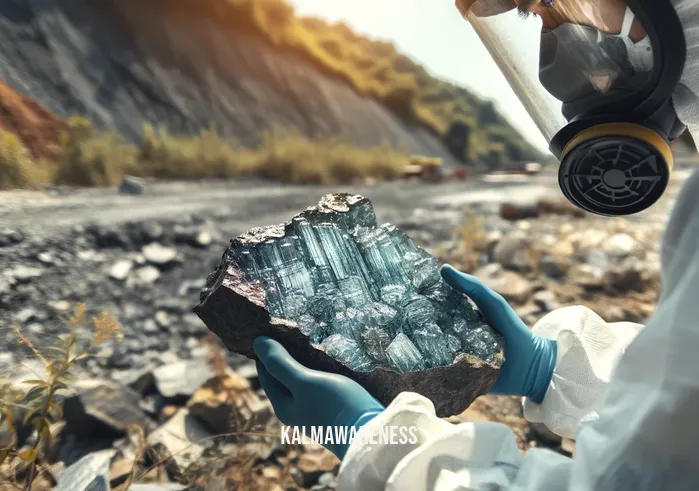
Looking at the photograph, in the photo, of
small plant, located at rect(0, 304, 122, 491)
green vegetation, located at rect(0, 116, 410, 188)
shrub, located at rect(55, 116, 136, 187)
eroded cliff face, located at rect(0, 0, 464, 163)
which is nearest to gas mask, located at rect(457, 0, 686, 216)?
small plant, located at rect(0, 304, 122, 491)

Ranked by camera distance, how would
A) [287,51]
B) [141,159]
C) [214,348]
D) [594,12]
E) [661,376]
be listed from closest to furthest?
[661,376]
[594,12]
[214,348]
[141,159]
[287,51]

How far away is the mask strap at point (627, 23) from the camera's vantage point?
103cm

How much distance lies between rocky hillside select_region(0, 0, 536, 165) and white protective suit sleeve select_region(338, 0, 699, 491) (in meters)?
6.33

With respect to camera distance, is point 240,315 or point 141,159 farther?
point 141,159

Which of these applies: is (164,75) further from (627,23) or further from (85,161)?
(627,23)

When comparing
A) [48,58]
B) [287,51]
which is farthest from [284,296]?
[287,51]

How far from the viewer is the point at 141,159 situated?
7.00m

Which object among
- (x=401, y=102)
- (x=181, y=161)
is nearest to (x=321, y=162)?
(x=181, y=161)

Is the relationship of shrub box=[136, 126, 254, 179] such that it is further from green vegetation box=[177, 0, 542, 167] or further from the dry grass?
green vegetation box=[177, 0, 542, 167]

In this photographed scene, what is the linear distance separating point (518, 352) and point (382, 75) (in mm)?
20764

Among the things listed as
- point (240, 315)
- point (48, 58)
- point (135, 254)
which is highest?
point (48, 58)

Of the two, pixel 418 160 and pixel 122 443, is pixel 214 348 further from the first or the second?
pixel 418 160

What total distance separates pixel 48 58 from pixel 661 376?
968 cm

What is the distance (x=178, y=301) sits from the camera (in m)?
3.25
